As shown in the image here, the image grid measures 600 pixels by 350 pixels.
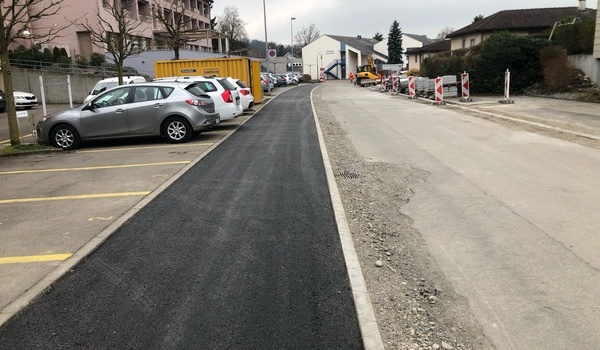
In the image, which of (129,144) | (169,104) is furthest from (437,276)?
(129,144)

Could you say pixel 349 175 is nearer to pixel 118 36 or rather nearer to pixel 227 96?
pixel 227 96

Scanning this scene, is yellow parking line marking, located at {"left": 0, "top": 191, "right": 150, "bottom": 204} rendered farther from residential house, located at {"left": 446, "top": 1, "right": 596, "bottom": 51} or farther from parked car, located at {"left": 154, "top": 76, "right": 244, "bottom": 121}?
residential house, located at {"left": 446, "top": 1, "right": 596, "bottom": 51}

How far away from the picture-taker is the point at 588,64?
24641 millimetres

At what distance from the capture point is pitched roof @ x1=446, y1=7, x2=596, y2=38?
147ft

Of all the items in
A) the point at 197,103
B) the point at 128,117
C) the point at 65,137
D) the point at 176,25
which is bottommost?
the point at 65,137

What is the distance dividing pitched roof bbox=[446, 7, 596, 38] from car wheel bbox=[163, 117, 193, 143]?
39368 millimetres

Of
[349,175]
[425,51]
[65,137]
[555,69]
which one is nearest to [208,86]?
[65,137]

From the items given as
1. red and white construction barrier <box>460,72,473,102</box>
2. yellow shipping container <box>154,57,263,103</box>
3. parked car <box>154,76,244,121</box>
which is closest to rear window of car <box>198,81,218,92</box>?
parked car <box>154,76,244,121</box>

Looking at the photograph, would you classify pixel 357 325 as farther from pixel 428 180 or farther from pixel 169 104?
pixel 169 104

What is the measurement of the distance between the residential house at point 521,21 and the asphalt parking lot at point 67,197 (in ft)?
128

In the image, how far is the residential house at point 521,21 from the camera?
147 ft

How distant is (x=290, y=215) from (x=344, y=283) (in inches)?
85.8

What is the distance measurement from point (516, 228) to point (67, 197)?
21.3 ft

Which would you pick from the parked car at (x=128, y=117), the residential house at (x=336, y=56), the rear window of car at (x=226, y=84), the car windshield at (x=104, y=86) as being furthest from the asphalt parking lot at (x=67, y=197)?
the residential house at (x=336, y=56)
